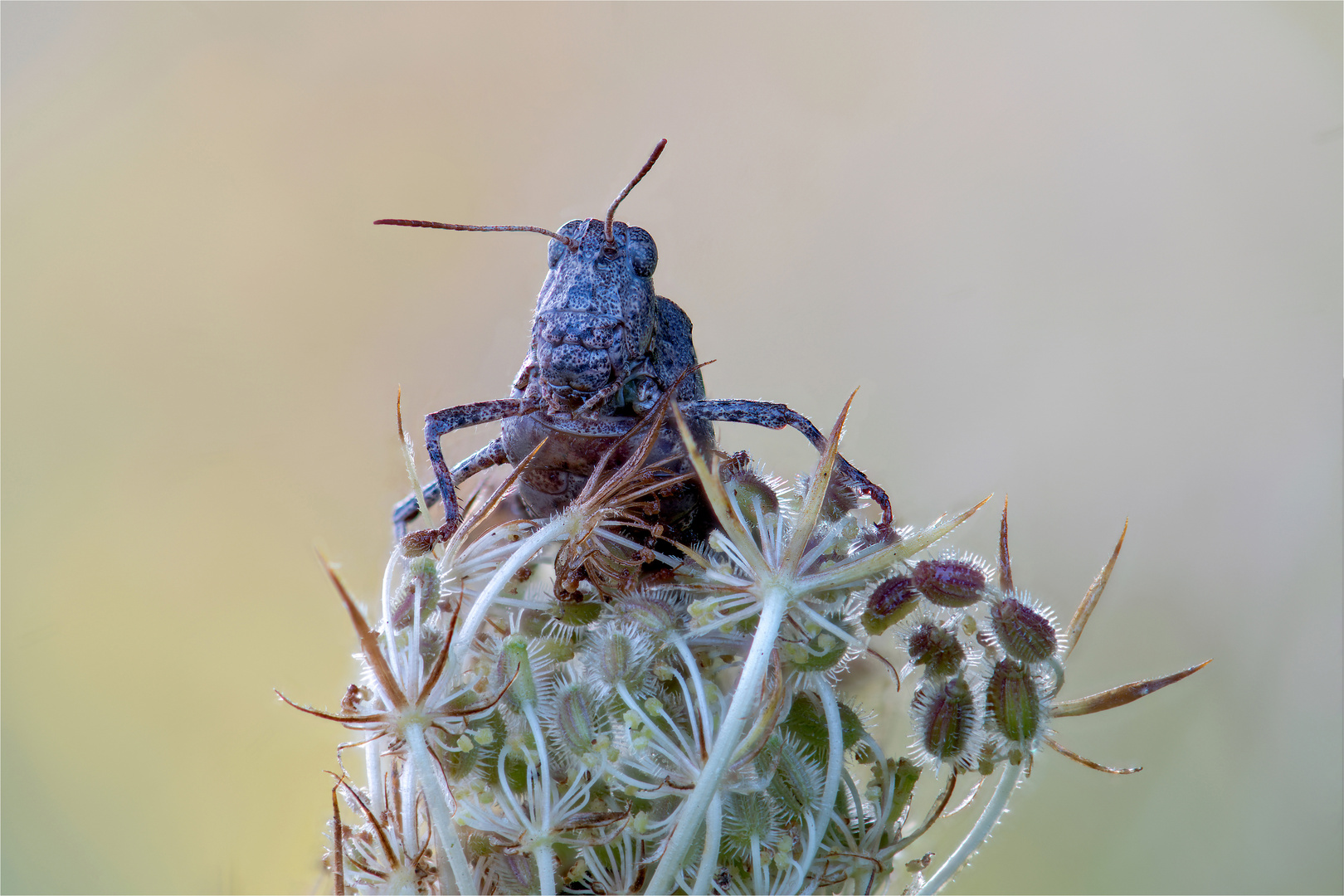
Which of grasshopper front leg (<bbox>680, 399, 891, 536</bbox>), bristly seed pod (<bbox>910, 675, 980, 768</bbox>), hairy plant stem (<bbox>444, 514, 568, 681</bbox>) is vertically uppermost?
grasshopper front leg (<bbox>680, 399, 891, 536</bbox>)

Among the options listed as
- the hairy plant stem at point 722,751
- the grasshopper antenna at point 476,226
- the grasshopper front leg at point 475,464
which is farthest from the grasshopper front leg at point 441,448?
the hairy plant stem at point 722,751

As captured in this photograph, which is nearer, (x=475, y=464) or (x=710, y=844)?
(x=710, y=844)

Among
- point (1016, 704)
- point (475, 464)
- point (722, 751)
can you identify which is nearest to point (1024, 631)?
point (1016, 704)

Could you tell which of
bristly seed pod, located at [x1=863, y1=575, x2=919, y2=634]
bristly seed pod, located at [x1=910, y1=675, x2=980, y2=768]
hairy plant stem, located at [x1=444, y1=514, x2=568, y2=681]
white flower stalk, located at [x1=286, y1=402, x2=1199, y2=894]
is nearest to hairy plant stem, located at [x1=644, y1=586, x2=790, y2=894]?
white flower stalk, located at [x1=286, y1=402, x2=1199, y2=894]

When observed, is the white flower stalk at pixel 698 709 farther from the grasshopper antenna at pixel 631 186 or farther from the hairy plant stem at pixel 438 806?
the grasshopper antenna at pixel 631 186

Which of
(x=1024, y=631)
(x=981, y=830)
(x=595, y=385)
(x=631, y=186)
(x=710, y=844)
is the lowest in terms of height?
(x=981, y=830)

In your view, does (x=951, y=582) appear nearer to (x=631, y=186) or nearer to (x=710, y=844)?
(x=710, y=844)

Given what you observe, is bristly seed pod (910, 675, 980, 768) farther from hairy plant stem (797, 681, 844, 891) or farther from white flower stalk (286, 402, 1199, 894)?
hairy plant stem (797, 681, 844, 891)

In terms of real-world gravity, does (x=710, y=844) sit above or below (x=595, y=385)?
below
